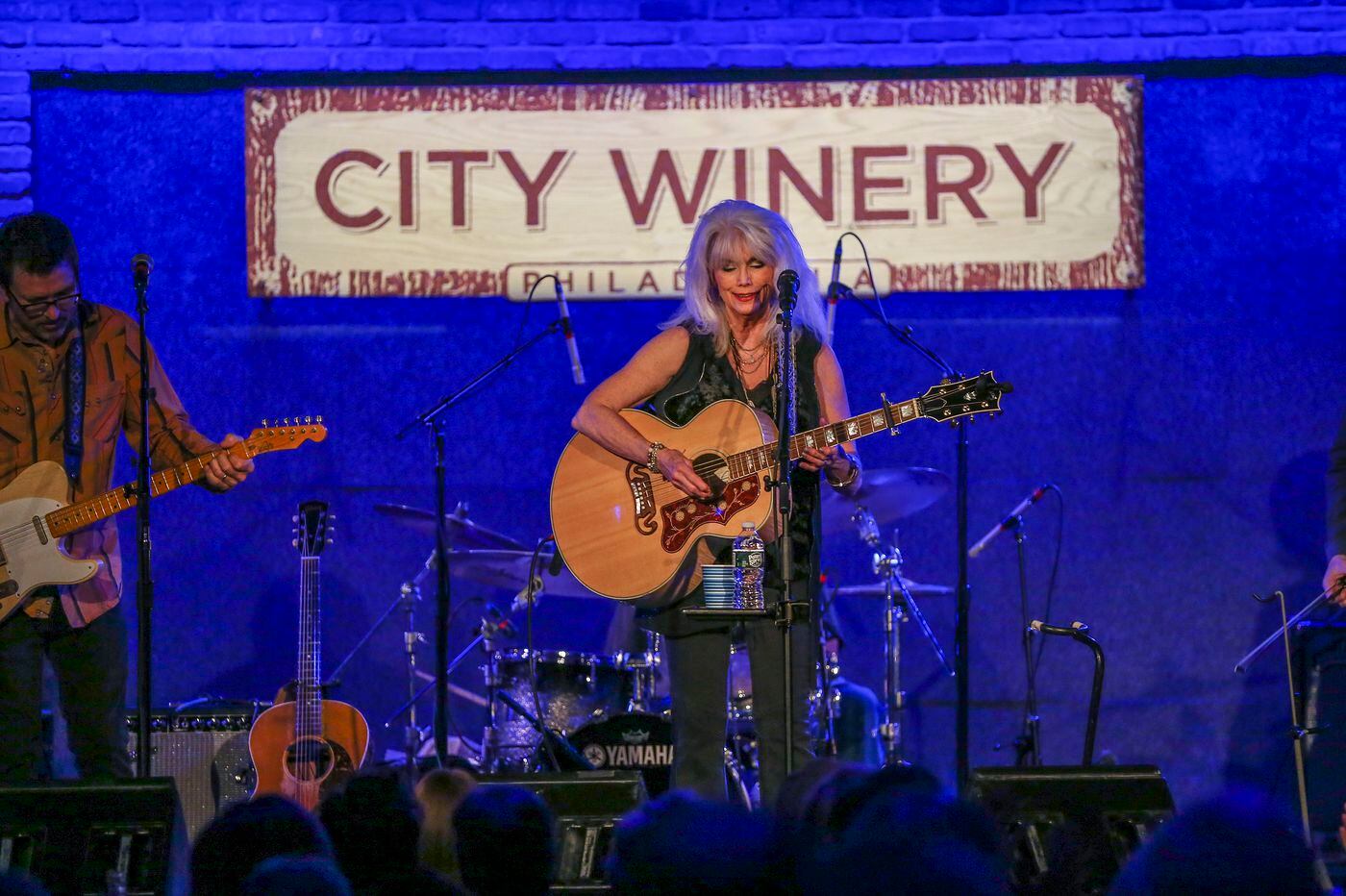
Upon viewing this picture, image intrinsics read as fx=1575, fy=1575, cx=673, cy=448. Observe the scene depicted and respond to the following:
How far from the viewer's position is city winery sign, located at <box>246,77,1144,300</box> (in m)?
7.75

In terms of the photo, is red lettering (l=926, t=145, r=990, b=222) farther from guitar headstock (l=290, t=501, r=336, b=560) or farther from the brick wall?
guitar headstock (l=290, t=501, r=336, b=560)

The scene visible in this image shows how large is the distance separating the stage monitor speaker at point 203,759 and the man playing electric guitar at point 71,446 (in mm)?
1194

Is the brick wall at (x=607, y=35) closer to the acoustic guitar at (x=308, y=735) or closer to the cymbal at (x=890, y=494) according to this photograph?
the cymbal at (x=890, y=494)

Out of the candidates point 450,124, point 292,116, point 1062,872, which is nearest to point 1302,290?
point 450,124

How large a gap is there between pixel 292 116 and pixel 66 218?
4.20 feet

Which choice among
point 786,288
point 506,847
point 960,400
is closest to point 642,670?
point 960,400

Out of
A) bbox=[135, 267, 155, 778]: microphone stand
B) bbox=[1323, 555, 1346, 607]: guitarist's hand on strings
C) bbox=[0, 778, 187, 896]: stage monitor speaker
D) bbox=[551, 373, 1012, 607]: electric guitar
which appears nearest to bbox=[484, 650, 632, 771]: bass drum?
bbox=[551, 373, 1012, 607]: electric guitar

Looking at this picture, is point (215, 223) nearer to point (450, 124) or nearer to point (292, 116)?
point (292, 116)

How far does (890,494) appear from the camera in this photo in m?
6.68

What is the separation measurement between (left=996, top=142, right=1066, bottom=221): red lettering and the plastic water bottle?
3.49m

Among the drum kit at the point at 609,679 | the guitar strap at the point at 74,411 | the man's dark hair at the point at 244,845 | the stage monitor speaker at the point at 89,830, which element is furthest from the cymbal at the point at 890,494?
the man's dark hair at the point at 244,845

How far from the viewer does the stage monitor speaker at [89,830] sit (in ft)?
11.6

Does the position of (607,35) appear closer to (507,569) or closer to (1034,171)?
(1034,171)

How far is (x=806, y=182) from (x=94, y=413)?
12.1ft
